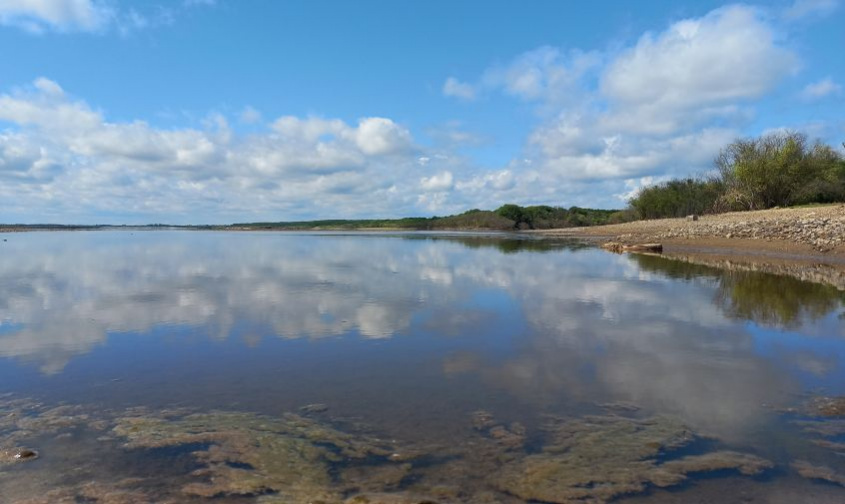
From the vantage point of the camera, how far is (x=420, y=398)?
5812 mm

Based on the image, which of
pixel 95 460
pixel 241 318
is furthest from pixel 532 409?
pixel 241 318

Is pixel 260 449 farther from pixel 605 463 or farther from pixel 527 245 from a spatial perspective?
pixel 527 245

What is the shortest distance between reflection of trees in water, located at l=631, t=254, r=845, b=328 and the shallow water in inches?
5.7

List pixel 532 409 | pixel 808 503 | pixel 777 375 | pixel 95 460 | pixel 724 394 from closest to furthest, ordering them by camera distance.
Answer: pixel 808 503
pixel 95 460
pixel 532 409
pixel 724 394
pixel 777 375

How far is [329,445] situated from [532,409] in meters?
2.14

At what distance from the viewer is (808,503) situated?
376 cm

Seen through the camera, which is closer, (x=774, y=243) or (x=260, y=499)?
(x=260, y=499)

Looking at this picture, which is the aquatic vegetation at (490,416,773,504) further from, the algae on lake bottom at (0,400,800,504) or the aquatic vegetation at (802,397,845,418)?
the aquatic vegetation at (802,397,845,418)

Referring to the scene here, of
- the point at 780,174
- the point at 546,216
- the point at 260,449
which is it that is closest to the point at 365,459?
the point at 260,449

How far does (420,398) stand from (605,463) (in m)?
2.12

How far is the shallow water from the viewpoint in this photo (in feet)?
13.3

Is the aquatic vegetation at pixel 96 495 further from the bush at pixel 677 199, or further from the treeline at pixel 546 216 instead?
the treeline at pixel 546 216

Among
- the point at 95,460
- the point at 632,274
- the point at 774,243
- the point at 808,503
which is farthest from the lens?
the point at 774,243

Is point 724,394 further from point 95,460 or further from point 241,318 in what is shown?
point 241,318
